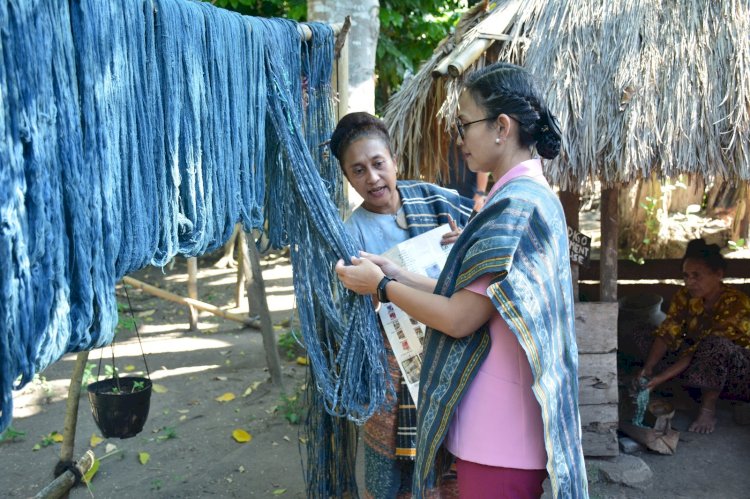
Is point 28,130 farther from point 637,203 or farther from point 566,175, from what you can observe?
point 637,203

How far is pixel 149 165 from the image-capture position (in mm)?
1812

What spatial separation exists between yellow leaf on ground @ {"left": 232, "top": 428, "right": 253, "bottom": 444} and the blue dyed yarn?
2.17 metres

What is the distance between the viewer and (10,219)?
1.32 meters

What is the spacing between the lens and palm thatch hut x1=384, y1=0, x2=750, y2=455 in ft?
11.3

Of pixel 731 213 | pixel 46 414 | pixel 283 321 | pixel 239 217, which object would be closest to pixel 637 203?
pixel 731 213

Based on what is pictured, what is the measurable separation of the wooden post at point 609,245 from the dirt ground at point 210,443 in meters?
1.02

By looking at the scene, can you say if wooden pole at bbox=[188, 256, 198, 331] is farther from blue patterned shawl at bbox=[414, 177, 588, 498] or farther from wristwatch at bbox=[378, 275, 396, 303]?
blue patterned shawl at bbox=[414, 177, 588, 498]

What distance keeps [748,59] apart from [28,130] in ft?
10.8

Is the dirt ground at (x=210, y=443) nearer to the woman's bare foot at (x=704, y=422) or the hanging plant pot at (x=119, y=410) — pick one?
the woman's bare foot at (x=704, y=422)

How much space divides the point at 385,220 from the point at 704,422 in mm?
3143

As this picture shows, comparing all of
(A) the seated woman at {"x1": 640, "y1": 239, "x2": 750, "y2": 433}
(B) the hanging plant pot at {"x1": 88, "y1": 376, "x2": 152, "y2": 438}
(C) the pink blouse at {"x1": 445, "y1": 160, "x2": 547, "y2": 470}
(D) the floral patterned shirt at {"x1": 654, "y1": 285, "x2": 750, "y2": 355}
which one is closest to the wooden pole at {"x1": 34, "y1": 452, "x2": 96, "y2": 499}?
(B) the hanging plant pot at {"x1": 88, "y1": 376, "x2": 152, "y2": 438}

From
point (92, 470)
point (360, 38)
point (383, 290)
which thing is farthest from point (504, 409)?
point (92, 470)

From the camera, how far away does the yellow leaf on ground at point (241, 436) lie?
4548 millimetres

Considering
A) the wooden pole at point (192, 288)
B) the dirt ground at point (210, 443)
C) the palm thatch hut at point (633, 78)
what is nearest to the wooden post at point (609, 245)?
the palm thatch hut at point (633, 78)
